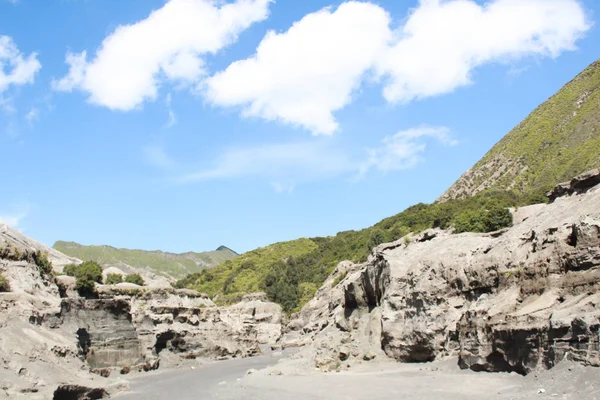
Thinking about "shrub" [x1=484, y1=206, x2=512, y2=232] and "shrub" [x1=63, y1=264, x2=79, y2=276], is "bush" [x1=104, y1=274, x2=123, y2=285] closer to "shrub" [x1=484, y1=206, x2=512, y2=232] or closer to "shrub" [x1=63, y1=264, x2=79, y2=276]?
"shrub" [x1=63, y1=264, x2=79, y2=276]

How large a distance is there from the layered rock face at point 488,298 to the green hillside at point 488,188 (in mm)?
37300

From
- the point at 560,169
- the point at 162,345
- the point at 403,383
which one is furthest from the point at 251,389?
the point at 560,169

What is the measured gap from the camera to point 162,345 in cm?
5078

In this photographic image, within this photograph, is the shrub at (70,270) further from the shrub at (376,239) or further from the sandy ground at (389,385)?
the shrub at (376,239)

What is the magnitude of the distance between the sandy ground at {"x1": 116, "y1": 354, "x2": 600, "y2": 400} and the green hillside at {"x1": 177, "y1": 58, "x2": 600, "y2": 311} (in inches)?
1825

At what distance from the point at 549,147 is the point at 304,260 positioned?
2253 inches

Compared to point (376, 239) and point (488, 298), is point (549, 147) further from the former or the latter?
point (488, 298)

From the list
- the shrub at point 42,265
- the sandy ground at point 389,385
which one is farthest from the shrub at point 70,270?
the sandy ground at point 389,385

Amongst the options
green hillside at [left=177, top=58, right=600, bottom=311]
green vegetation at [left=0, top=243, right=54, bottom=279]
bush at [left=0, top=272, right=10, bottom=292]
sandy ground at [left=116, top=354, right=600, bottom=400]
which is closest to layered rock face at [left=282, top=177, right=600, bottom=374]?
sandy ground at [left=116, top=354, right=600, bottom=400]

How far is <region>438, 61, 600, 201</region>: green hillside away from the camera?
84.9m

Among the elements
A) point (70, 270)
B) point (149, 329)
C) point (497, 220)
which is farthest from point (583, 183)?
point (70, 270)

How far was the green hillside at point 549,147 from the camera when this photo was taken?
278 ft

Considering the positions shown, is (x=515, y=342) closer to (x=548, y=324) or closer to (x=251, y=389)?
(x=548, y=324)

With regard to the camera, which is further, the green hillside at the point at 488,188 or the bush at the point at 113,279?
the green hillside at the point at 488,188
